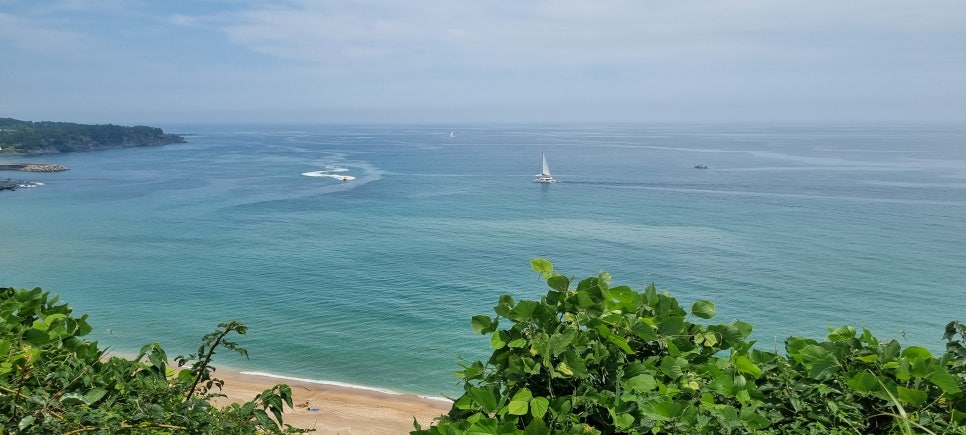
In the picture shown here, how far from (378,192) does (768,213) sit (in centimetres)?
3945

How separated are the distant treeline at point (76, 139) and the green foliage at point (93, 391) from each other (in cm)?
13853

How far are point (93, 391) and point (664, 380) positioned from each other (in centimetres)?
322

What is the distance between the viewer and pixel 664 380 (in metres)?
3.09

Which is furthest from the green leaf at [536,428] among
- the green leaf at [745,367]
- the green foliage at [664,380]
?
the green leaf at [745,367]

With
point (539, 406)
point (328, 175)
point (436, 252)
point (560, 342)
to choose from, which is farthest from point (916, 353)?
point (328, 175)

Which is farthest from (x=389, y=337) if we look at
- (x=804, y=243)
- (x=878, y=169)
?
(x=878, y=169)

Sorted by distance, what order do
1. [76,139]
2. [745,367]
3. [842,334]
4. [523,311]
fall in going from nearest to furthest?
[523,311] → [745,367] → [842,334] → [76,139]

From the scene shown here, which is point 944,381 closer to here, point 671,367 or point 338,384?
point 671,367

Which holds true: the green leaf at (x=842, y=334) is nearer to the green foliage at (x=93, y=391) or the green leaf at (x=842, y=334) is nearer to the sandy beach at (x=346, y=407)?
the green foliage at (x=93, y=391)

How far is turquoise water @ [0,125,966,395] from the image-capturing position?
91.8ft

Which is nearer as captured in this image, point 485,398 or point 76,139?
point 485,398

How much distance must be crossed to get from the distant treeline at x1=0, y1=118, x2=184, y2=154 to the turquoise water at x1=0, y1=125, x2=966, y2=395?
4875 centimetres

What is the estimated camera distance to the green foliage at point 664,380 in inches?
109

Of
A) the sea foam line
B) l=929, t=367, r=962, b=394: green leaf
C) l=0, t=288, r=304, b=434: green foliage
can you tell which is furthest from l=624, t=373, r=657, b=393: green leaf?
the sea foam line
